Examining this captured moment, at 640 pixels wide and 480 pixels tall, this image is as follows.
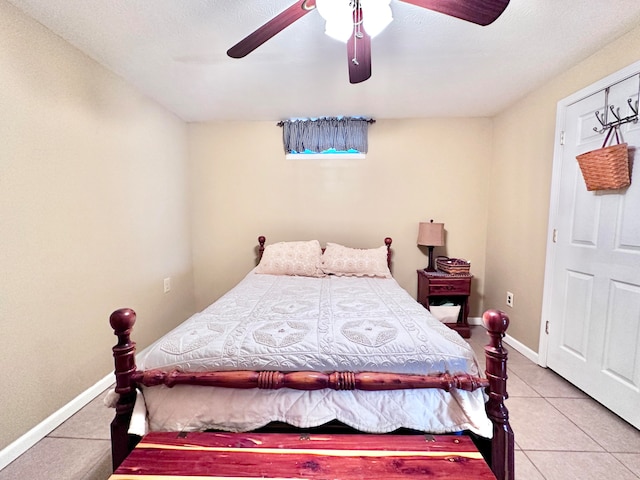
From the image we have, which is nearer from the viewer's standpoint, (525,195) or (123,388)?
(123,388)

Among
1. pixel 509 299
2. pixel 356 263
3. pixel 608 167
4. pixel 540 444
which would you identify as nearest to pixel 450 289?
pixel 509 299

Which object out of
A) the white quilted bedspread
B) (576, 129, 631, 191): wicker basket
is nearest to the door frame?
(576, 129, 631, 191): wicker basket

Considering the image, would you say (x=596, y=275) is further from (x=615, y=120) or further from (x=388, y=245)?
(x=388, y=245)

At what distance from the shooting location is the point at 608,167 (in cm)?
159

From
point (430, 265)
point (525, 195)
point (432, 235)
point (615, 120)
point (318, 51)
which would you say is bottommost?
point (430, 265)

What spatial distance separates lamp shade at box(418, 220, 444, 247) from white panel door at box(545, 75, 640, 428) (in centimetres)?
90

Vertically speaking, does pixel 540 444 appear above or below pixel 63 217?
below

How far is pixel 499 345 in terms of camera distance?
100 centimetres

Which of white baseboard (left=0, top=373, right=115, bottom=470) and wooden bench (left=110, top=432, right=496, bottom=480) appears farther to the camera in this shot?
white baseboard (left=0, top=373, right=115, bottom=470)

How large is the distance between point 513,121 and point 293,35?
223cm

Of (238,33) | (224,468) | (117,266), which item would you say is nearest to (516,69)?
(238,33)

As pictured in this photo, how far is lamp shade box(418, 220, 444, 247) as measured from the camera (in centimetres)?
279

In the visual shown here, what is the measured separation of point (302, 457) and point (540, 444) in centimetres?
140

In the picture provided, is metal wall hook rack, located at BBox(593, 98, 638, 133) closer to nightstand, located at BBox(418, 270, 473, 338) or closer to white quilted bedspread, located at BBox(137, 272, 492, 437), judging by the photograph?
nightstand, located at BBox(418, 270, 473, 338)
